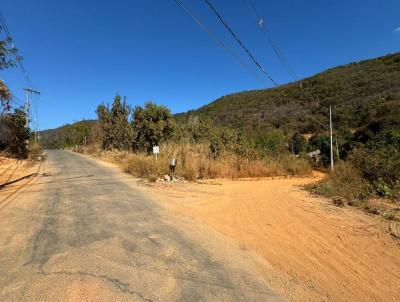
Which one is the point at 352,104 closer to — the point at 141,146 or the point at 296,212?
the point at 141,146

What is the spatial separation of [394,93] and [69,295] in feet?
163

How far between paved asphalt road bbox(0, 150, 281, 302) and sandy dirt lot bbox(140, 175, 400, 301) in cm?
40

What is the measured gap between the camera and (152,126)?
89.7 ft

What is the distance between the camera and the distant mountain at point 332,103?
4225cm

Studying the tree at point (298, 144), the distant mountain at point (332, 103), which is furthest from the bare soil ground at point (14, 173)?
the tree at point (298, 144)

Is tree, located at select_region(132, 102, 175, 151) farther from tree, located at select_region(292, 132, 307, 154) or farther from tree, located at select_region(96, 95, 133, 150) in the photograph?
tree, located at select_region(292, 132, 307, 154)

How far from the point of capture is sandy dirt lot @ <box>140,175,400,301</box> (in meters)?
3.88

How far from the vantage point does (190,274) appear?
163 inches

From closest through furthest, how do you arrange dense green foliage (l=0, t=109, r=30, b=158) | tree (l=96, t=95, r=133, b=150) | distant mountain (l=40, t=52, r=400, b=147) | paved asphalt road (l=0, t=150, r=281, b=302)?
paved asphalt road (l=0, t=150, r=281, b=302) → dense green foliage (l=0, t=109, r=30, b=158) → tree (l=96, t=95, r=133, b=150) → distant mountain (l=40, t=52, r=400, b=147)

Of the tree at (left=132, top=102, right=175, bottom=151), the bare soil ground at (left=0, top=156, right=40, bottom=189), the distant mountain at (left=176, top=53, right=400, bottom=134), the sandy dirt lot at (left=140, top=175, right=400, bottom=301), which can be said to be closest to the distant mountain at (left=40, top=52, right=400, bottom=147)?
the distant mountain at (left=176, top=53, right=400, bottom=134)

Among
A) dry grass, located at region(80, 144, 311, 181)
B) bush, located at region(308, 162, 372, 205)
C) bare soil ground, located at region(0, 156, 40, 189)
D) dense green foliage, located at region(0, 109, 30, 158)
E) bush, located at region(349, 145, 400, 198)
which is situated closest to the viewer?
bush, located at region(308, 162, 372, 205)

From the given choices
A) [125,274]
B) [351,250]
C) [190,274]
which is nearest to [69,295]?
[125,274]

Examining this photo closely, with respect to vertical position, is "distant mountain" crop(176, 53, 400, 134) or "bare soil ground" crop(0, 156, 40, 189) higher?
"distant mountain" crop(176, 53, 400, 134)

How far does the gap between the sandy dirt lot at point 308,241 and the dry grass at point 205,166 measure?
4.46 metres
